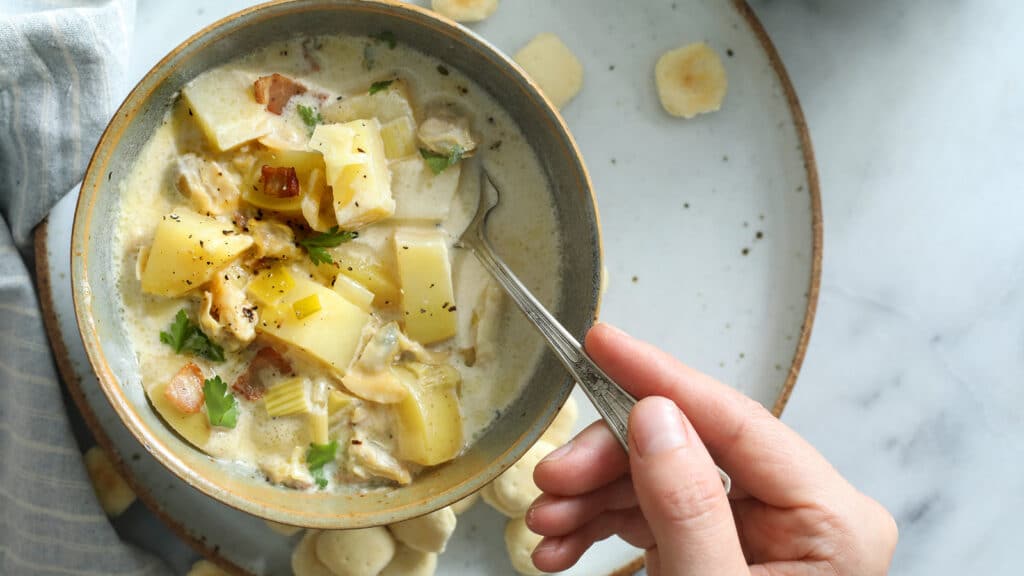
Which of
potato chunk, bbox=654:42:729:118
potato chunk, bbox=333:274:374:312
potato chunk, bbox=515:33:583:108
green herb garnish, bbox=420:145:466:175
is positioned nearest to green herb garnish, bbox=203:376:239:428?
potato chunk, bbox=333:274:374:312

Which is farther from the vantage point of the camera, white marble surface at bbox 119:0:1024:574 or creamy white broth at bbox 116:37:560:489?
white marble surface at bbox 119:0:1024:574

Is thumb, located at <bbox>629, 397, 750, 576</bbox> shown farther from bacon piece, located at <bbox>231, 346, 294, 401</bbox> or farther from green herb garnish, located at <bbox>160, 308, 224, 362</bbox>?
A: green herb garnish, located at <bbox>160, 308, 224, 362</bbox>

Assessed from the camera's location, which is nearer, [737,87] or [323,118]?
[323,118]

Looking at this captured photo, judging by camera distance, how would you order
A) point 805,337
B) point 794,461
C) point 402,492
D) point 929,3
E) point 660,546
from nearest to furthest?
point 660,546
point 794,461
point 402,492
point 805,337
point 929,3

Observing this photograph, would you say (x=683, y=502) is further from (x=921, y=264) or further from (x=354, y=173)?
(x=921, y=264)

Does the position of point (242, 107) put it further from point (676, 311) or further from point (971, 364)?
point (971, 364)

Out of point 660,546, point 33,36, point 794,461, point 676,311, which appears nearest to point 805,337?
point 676,311

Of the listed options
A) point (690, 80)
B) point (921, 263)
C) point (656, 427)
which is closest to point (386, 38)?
point (690, 80)
